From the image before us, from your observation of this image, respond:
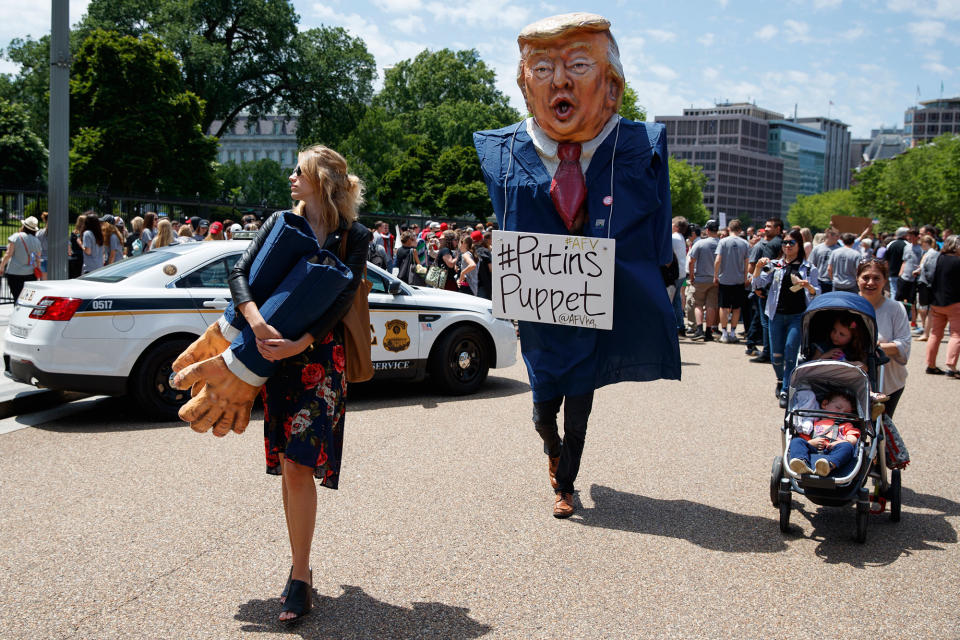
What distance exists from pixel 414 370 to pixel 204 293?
2219 millimetres

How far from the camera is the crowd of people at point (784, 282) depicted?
9.62 meters

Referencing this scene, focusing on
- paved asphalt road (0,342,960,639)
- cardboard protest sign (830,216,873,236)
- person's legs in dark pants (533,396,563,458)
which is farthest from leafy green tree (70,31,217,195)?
person's legs in dark pants (533,396,563,458)

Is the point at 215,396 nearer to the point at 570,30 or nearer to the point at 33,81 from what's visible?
the point at 570,30

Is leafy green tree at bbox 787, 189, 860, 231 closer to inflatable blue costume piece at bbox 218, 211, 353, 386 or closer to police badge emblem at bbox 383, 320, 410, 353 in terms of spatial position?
police badge emblem at bbox 383, 320, 410, 353

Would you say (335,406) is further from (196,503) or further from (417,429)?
(417,429)

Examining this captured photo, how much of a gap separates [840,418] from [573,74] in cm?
248

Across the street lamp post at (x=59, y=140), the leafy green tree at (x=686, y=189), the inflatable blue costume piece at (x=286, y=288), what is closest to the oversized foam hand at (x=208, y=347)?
the inflatable blue costume piece at (x=286, y=288)

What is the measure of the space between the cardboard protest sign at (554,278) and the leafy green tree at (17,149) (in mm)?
39117

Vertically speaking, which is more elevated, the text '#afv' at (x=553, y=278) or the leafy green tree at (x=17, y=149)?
the leafy green tree at (x=17, y=149)

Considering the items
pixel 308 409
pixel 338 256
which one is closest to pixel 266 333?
pixel 308 409

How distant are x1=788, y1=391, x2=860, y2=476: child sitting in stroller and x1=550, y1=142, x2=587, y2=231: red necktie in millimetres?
1763

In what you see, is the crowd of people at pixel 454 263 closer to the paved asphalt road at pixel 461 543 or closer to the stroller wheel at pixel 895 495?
the paved asphalt road at pixel 461 543

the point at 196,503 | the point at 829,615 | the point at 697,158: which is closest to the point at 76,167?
the point at 196,503

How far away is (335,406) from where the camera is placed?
3770 mm
